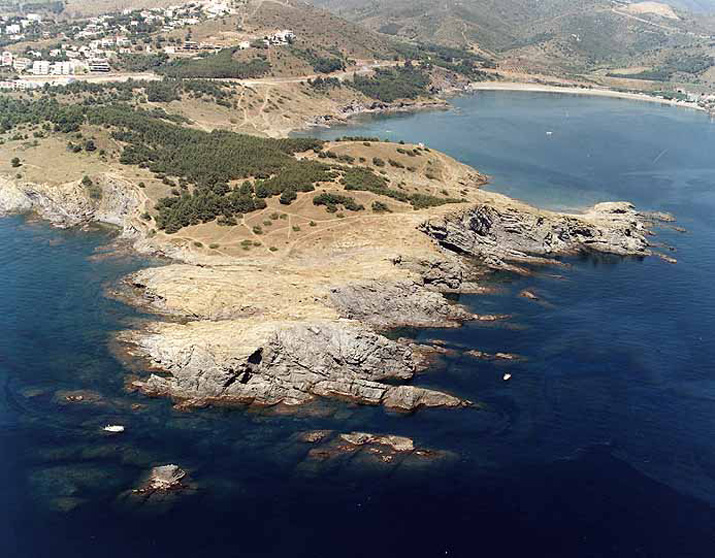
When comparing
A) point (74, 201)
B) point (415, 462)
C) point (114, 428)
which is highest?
point (74, 201)

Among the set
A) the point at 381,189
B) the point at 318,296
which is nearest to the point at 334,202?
the point at 381,189

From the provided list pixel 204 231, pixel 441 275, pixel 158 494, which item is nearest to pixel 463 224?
pixel 441 275

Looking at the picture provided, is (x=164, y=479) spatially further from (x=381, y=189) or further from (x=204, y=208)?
(x=381, y=189)

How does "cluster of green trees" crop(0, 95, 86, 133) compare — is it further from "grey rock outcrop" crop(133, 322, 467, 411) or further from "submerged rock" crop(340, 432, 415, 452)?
"submerged rock" crop(340, 432, 415, 452)

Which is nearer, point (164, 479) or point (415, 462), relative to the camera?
point (164, 479)

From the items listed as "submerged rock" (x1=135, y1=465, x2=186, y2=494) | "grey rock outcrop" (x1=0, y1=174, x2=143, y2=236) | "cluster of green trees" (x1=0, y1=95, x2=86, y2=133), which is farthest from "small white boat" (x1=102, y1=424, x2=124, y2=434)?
"cluster of green trees" (x1=0, y1=95, x2=86, y2=133)

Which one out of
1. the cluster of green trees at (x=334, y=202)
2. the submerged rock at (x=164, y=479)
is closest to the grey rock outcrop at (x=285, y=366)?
the submerged rock at (x=164, y=479)

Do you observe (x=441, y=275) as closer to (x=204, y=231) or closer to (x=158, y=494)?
(x=204, y=231)

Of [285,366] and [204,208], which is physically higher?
[204,208]
